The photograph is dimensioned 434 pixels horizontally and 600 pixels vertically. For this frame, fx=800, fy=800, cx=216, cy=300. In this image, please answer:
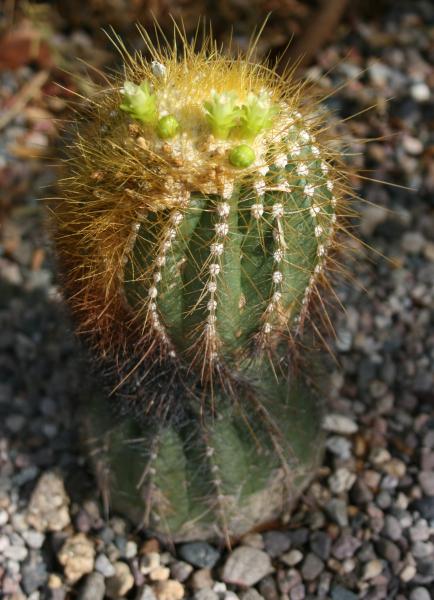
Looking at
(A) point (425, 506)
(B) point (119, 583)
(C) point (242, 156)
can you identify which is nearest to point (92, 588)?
(B) point (119, 583)

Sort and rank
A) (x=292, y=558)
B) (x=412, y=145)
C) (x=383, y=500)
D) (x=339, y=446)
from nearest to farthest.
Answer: (x=292, y=558) < (x=383, y=500) < (x=339, y=446) < (x=412, y=145)

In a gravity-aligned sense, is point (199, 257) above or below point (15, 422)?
above

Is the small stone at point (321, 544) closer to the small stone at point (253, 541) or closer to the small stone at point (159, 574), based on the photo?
the small stone at point (253, 541)

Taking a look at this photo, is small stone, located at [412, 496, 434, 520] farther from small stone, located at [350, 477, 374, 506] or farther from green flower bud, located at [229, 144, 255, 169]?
green flower bud, located at [229, 144, 255, 169]

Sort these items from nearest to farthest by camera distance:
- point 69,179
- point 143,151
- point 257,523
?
1. point 143,151
2. point 69,179
3. point 257,523

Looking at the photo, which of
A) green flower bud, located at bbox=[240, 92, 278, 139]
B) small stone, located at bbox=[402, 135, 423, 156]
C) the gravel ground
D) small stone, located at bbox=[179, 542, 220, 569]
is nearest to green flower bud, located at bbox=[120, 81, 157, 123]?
green flower bud, located at bbox=[240, 92, 278, 139]

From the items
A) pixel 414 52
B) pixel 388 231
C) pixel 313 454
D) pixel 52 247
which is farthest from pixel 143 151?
pixel 414 52

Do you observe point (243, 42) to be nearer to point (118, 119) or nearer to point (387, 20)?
point (387, 20)

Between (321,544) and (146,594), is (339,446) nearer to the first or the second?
(321,544)
